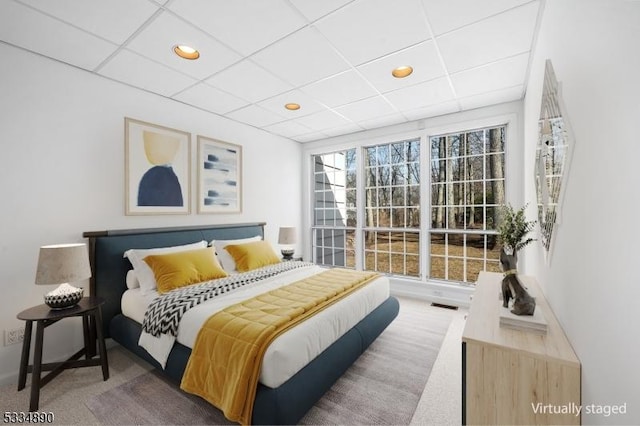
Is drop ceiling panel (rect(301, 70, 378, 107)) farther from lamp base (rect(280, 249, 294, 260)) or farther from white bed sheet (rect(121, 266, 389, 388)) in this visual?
lamp base (rect(280, 249, 294, 260))

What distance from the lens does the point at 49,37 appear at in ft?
6.89

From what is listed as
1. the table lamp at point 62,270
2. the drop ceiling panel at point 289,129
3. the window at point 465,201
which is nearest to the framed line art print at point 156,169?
the table lamp at point 62,270

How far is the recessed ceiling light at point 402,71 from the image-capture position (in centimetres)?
260

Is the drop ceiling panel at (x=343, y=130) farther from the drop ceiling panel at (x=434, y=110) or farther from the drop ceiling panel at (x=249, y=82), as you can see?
the drop ceiling panel at (x=249, y=82)

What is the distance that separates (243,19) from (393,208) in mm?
3457

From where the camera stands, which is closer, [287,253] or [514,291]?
[514,291]

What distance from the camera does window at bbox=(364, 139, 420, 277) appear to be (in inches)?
171

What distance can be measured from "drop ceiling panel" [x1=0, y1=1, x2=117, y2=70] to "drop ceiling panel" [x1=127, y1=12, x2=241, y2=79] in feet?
0.99

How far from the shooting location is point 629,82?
0.76 meters

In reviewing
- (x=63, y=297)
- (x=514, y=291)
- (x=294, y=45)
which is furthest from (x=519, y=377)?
(x=63, y=297)

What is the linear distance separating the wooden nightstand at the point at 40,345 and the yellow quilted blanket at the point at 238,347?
1034mm

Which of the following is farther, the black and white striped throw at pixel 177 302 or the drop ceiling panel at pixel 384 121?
the drop ceiling panel at pixel 384 121

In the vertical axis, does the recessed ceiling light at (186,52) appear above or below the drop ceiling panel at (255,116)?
below

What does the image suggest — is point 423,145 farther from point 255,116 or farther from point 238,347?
point 238,347
